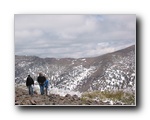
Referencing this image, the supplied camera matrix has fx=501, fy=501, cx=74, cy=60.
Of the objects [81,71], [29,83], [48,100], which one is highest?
[81,71]

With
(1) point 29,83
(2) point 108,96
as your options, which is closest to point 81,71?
(2) point 108,96

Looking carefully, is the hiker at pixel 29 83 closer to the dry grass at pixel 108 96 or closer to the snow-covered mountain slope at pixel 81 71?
the snow-covered mountain slope at pixel 81 71

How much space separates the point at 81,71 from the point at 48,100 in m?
0.57

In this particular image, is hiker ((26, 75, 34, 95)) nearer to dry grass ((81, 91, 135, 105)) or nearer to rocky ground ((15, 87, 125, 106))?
rocky ground ((15, 87, 125, 106))

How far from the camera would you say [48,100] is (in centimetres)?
644

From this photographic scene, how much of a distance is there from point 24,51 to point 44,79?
17.4 inches

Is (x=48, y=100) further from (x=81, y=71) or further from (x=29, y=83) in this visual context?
(x=81, y=71)

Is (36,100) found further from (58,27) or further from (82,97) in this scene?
(58,27)

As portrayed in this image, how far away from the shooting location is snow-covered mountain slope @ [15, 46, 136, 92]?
6422mm

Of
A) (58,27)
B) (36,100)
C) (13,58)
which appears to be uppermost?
(58,27)

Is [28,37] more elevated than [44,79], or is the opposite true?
[28,37]
